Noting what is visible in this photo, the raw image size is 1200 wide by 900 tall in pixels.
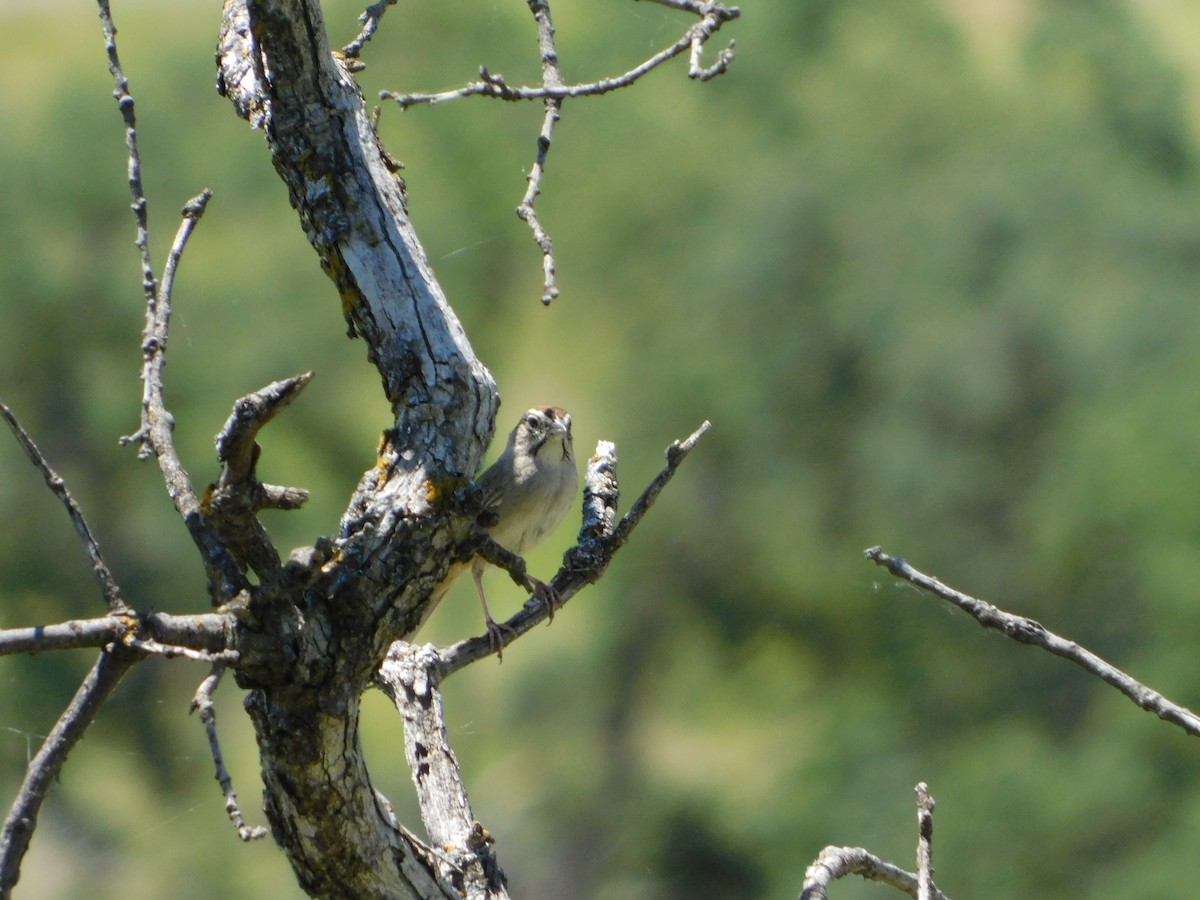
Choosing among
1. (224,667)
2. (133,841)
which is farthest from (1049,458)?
(224,667)

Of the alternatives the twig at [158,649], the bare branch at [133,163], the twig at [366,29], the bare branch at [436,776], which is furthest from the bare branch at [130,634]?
the twig at [366,29]

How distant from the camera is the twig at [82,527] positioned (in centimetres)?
132

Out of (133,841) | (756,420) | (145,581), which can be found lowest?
(133,841)

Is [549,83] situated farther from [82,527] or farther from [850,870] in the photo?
[850,870]

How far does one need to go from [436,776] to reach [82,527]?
4.96 ft

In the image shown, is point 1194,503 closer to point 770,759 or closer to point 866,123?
point 770,759

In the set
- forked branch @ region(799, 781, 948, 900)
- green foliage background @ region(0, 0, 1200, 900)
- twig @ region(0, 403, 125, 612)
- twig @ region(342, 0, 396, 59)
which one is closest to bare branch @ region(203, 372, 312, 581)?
twig @ region(0, 403, 125, 612)

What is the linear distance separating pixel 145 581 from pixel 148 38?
683 cm

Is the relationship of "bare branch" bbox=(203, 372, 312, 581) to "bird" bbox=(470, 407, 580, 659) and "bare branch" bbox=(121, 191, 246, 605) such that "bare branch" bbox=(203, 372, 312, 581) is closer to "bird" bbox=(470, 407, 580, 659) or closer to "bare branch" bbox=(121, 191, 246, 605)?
"bare branch" bbox=(121, 191, 246, 605)

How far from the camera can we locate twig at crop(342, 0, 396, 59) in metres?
2.57

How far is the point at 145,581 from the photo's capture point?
13438 millimetres

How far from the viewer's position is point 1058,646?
1644 mm

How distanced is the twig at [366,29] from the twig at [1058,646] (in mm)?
1521

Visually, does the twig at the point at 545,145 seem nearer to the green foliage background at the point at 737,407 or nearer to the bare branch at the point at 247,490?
the bare branch at the point at 247,490
